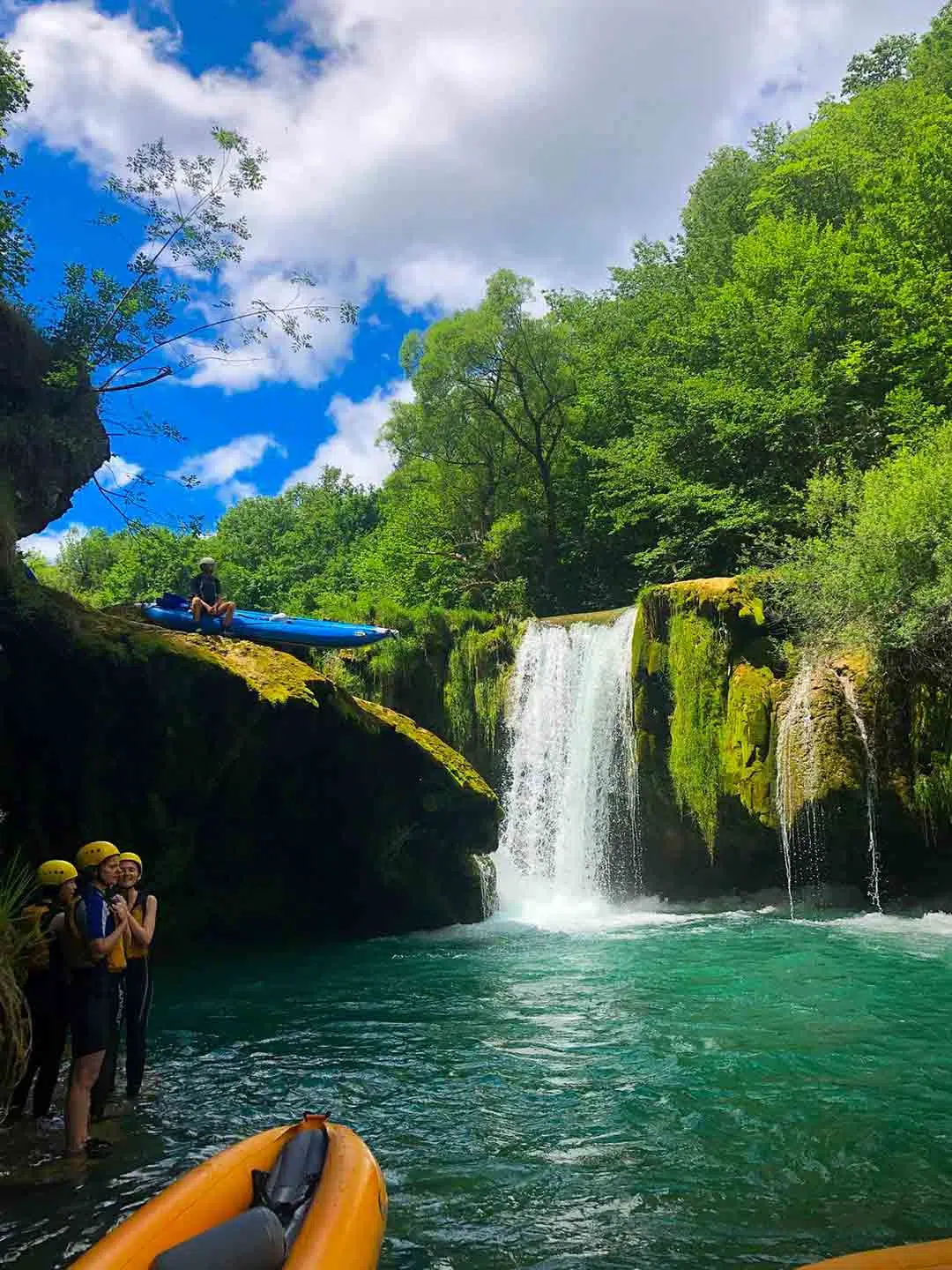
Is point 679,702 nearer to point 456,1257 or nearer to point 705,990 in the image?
point 705,990

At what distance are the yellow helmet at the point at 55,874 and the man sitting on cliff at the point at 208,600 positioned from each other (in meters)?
7.45

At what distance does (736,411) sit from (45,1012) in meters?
18.9

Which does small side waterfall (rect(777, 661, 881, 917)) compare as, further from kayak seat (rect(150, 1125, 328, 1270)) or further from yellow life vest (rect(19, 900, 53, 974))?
kayak seat (rect(150, 1125, 328, 1270))

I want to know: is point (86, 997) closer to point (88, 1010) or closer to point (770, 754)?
point (88, 1010)

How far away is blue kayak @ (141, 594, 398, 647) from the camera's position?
13016 mm

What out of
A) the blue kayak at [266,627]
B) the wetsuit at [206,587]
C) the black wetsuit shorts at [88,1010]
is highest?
the wetsuit at [206,587]

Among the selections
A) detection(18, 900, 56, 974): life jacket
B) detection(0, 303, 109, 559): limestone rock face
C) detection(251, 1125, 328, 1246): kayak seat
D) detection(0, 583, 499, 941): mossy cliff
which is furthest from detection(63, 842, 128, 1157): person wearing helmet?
detection(0, 303, 109, 559): limestone rock face

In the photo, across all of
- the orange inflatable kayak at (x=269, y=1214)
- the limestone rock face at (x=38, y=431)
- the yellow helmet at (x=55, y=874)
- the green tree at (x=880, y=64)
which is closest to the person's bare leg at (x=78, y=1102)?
the yellow helmet at (x=55, y=874)

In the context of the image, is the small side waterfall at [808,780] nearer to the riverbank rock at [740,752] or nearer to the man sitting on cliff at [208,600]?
the riverbank rock at [740,752]

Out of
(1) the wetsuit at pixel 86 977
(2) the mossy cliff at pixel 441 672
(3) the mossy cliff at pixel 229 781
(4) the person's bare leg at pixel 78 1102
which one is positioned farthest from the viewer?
(2) the mossy cliff at pixel 441 672

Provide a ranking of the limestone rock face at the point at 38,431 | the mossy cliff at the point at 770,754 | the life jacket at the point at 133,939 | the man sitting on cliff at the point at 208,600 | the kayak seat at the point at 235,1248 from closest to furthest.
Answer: the kayak seat at the point at 235,1248, the life jacket at the point at 133,939, the limestone rock face at the point at 38,431, the man sitting on cliff at the point at 208,600, the mossy cliff at the point at 770,754

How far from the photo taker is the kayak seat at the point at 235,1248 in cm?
287

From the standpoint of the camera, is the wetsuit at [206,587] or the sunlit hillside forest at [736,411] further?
the sunlit hillside forest at [736,411]

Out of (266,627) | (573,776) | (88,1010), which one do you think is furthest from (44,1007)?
(573,776)
